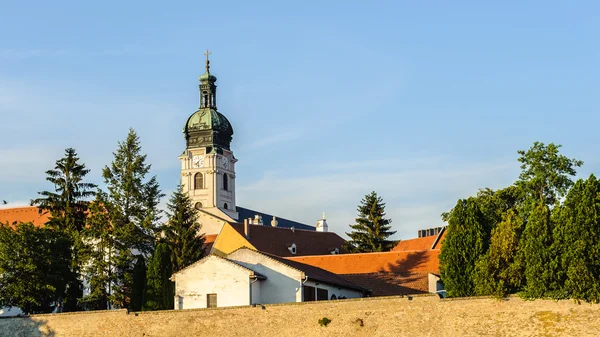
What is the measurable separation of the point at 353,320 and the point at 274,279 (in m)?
8.73

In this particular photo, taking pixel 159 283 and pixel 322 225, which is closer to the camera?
pixel 159 283

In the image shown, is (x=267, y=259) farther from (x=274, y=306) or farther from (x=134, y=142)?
(x=134, y=142)

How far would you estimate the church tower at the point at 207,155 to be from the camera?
13725cm

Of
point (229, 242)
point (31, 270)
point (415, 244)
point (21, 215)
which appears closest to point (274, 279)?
point (31, 270)

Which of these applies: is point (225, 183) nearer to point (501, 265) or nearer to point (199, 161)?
point (199, 161)

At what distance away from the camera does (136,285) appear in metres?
59.4

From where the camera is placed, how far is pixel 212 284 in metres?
54.0

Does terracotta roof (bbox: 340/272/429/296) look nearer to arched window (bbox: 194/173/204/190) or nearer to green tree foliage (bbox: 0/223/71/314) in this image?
green tree foliage (bbox: 0/223/71/314)

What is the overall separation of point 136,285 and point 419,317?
802 inches

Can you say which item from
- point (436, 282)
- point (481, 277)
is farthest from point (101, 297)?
point (481, 277)

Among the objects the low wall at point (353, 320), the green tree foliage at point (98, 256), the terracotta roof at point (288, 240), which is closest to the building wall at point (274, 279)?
the low wall at point (353, 320)

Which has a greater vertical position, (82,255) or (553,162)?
(553,162)

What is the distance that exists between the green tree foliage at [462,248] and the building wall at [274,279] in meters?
8.31

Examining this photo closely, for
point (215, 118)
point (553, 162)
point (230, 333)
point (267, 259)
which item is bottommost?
point (230, 333)
